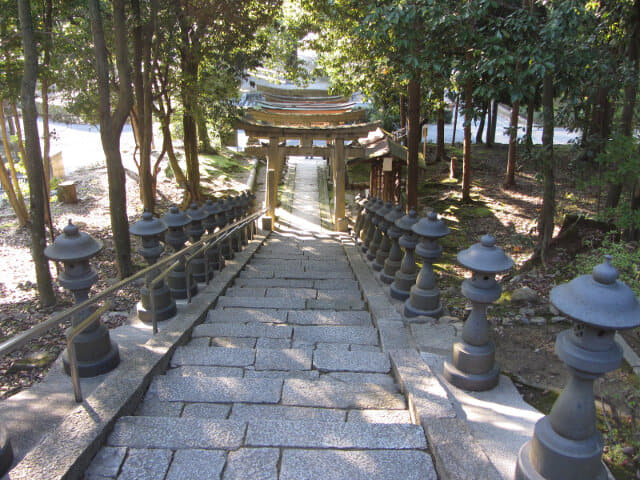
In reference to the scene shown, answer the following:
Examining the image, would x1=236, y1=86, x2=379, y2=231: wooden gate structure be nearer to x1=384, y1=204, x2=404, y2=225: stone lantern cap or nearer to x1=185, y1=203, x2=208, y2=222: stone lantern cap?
x1=185, y1=203, x2=208, y2=222: stone lantern cap

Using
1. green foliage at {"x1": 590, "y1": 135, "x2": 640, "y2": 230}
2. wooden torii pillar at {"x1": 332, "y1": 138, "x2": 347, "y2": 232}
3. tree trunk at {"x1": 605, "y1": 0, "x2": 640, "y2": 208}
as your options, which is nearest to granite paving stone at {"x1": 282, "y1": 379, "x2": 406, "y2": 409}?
green foliage at {"x1": 590, "y1": 135, "x2": 640, "y2": 230}

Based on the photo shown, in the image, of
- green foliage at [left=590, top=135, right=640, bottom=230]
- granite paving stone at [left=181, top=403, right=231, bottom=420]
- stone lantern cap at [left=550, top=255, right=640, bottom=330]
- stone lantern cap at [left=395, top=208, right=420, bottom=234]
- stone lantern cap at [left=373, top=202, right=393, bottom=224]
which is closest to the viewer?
stone lantern cap at [left=550, top=255, right=640, bottom=330]

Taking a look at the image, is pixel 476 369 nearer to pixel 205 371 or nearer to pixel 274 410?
pixel 274 410

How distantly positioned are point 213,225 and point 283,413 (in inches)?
190

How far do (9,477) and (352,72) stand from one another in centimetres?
1187

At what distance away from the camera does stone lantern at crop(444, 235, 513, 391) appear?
2764 mm

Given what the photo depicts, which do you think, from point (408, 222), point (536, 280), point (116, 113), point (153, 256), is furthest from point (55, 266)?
point (536, 280)

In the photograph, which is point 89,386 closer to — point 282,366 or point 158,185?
point 282,366

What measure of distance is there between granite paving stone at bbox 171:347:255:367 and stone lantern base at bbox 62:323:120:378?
481 mm

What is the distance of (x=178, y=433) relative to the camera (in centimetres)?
226

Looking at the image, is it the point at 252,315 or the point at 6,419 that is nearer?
the point at 6,419

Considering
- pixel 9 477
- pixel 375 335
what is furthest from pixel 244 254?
pixel 9 477

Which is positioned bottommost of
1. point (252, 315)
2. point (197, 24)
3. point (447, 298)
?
point (447, 298)

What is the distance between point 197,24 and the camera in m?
11.0
